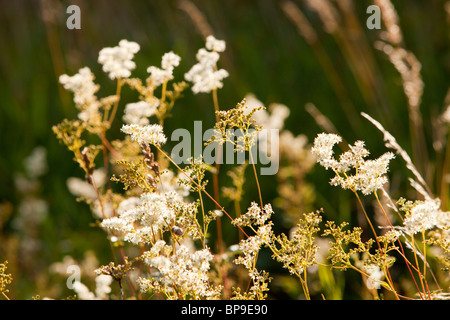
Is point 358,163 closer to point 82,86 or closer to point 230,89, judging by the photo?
point 82,86

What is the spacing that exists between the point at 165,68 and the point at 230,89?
6.61ft

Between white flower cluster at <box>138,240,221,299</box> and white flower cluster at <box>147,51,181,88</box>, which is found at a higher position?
white flower cluster at <box>147,51,181,88</box>

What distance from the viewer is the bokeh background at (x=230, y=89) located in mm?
2258

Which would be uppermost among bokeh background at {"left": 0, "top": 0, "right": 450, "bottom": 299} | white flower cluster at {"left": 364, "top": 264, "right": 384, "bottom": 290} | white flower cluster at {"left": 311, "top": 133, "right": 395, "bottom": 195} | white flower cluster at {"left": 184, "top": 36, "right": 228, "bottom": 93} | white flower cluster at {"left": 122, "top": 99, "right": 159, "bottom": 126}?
bokeh background at {"left": 0, "top": 0, "right": 450, "bottom": 299}

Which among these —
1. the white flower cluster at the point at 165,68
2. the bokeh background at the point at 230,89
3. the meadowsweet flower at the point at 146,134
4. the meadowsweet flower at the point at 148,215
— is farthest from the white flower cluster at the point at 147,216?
the bokeh background at the point at 230,89

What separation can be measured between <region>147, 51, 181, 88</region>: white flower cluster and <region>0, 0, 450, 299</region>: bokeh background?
2.81ft

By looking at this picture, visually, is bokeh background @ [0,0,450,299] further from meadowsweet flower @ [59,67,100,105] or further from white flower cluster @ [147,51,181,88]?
white flower cluster @ [147,51,181,88]

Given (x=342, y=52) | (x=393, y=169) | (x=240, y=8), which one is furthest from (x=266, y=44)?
(x=393, y=169)

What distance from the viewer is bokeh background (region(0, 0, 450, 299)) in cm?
226

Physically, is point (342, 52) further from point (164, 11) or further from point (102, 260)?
point (102, 260)

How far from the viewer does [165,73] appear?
118 cm

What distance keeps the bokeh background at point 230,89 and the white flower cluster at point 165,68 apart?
857 millimetres

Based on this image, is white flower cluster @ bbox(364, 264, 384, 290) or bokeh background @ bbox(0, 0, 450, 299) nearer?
white flower cluster @ bbox(364, 264, 384, 290)

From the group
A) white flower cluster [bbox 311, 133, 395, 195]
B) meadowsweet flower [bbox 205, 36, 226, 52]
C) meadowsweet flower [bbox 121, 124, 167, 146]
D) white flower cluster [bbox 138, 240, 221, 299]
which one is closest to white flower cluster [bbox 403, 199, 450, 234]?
white flower cluster [bbox 311, 133, 395, 195]
